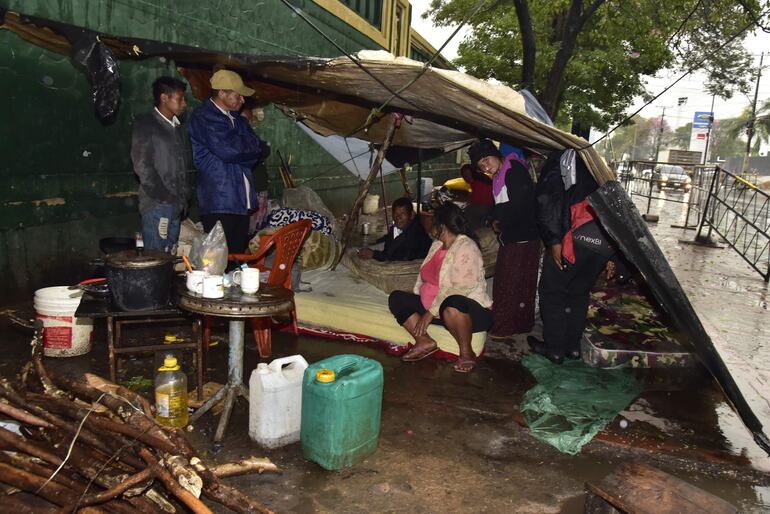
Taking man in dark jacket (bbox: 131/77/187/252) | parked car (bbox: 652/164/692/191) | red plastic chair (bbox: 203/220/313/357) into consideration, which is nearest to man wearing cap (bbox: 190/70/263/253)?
man in dark jacket (bbox: 131/77/187/252)

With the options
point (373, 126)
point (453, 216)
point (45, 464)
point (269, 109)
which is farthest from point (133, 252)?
point (269, 109)

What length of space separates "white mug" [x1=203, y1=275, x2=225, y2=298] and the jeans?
187 centimetres

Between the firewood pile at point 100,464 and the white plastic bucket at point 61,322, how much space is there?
1.43 meters

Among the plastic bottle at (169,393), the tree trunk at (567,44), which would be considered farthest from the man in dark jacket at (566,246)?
the tree trunk at (567,44)

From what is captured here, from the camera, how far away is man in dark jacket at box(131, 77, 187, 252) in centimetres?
470

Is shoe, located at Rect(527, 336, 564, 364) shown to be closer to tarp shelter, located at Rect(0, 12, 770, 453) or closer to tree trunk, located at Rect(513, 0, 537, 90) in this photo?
tarp shelter, located at Rect(0, 12, 770, 453)

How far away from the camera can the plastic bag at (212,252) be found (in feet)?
11.6

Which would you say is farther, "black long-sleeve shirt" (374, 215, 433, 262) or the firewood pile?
"black long-sleeve shirt" (374, 215, 433, 262)

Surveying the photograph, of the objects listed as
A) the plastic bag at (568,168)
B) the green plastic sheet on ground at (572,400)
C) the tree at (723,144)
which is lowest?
the green plastic sheet on ground at (572,400)

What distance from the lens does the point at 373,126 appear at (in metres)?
6.66

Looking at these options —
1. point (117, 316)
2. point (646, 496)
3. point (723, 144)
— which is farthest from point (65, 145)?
point (723, 144)

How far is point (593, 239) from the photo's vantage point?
4.69m

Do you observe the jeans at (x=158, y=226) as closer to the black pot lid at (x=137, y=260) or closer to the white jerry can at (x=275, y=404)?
the black pot lid at (x=137, y=260)

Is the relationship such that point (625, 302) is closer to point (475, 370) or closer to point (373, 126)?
point (475, 370)
